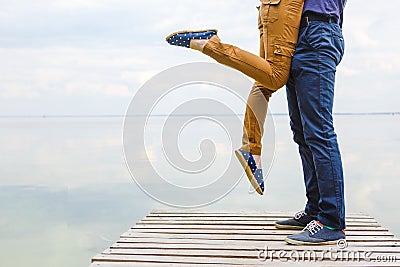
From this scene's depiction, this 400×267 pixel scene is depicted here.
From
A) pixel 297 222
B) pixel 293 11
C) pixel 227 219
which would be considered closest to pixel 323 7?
pixel 293 11

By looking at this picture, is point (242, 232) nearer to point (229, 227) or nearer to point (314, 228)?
point (229, 227)

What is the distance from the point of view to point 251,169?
→ 2.59 metres

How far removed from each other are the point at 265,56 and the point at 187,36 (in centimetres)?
37

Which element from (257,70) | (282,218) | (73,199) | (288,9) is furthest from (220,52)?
(73,199)

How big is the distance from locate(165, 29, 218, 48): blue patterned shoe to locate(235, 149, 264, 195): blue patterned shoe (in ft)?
1.81

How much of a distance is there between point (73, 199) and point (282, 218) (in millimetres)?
4545

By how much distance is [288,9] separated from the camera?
247 cm

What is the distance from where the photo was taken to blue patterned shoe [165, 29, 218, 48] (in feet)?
7.98

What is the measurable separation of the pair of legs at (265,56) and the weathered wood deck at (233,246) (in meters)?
0.41

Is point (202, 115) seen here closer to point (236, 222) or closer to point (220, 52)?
point (236, 222)

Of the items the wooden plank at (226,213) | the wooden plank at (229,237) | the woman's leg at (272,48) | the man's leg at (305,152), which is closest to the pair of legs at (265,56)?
the woman's leg at (272,48)

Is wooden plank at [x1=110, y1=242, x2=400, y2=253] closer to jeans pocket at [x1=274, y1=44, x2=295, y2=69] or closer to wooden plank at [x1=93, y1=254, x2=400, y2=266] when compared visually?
wooden plank at [x1=93, y1=254, x2=400, y2=266]

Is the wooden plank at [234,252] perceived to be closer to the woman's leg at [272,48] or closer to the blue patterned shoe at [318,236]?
the blue patterned shoe at [318,236]

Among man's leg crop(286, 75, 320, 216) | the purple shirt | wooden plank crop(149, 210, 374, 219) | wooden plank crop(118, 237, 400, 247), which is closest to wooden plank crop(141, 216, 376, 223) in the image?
wooden plank crop(149, 210, 374, 219)
